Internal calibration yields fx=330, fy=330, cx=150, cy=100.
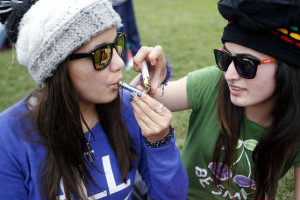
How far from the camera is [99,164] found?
1828mm

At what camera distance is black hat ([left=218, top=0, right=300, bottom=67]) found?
63.7 inches

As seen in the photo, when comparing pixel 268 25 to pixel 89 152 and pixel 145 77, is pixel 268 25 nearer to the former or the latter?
pixel 145 77

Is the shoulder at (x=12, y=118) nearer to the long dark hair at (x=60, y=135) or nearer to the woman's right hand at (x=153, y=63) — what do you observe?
the long dark hair at (x=60, y=135)

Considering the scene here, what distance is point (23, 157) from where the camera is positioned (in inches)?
64.8

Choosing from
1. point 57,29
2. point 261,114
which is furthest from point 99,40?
point 261,114

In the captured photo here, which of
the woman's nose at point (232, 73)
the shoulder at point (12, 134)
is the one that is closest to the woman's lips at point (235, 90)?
the woman's nose at point (232, 73)

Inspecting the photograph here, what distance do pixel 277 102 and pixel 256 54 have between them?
0.35m

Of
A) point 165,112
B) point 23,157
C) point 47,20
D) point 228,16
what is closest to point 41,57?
point 47,20

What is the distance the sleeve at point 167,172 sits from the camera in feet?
5.77

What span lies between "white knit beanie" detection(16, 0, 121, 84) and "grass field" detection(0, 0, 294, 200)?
348 millimetres

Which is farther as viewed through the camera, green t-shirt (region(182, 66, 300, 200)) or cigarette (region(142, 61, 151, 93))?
green t-shirt (region(182, 66, 300, 200))

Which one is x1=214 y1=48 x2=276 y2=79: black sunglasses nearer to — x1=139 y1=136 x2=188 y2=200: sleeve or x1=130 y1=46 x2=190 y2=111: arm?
x1=130 y1=46 x2=190 y2=111: arm

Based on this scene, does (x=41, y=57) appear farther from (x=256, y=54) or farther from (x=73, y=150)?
(x=256, y=54)

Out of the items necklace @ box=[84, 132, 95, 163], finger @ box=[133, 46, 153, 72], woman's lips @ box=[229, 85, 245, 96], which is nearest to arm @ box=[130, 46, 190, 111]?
finger @ box=[133, 46, 153, 72]
